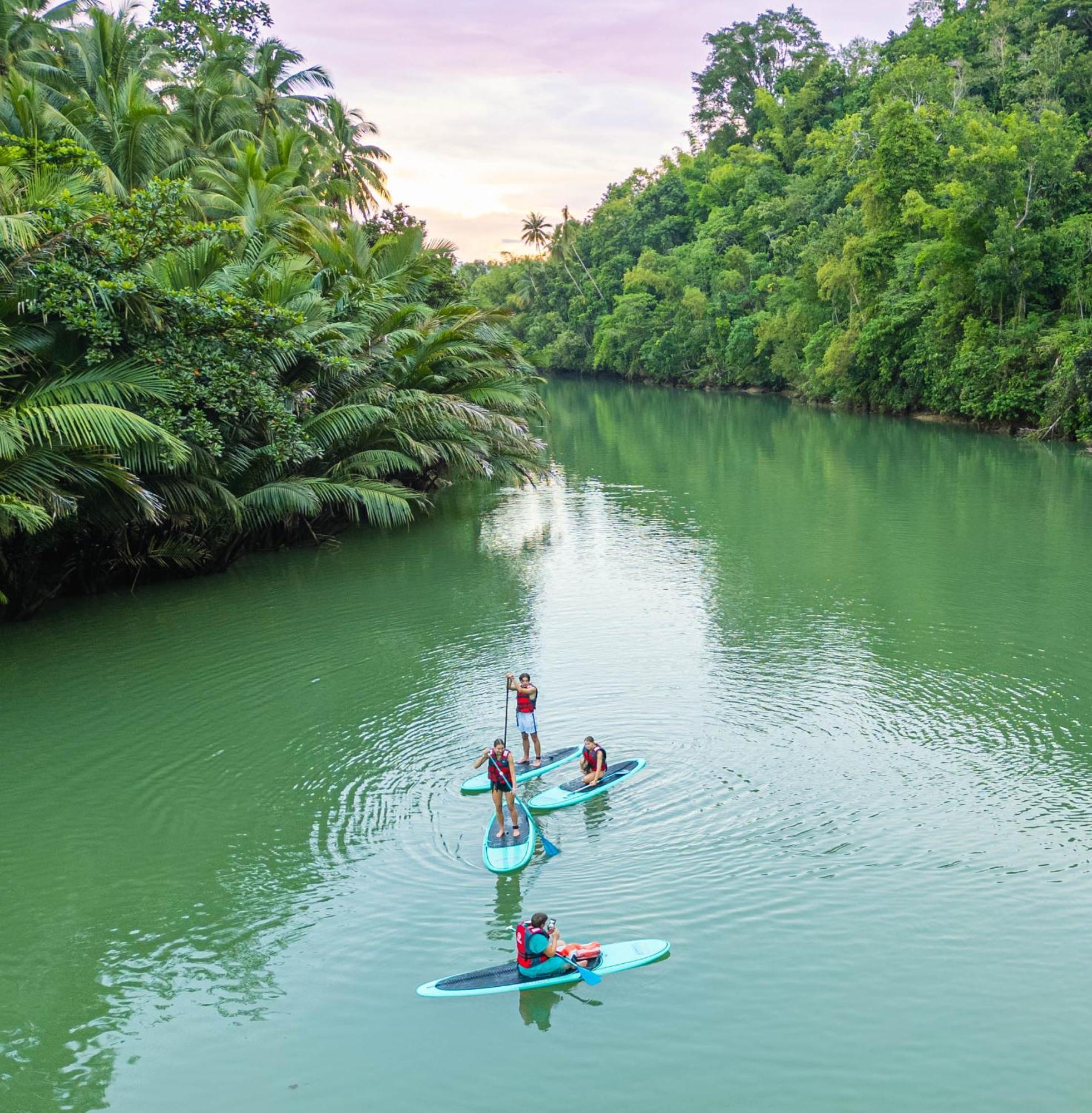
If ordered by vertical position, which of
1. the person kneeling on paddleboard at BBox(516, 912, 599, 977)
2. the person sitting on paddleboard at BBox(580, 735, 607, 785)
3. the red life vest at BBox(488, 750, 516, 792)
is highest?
the red life vest at BBox(488, 750, 516, 792)

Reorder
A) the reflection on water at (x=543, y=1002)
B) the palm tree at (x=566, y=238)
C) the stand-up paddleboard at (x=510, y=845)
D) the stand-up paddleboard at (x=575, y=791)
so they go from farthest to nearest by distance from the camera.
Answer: the palm tree at (x=566, y=238) < the stand-up paddleboard at (x=575, y=791) < the stand-up paddleboard at (x=510, y=845) < the reflection on water at (x=543, y=1002)

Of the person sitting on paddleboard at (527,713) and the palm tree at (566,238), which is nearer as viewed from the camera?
the person sitting on paddleboard at (527,713)

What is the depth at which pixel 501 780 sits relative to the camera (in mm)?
10609

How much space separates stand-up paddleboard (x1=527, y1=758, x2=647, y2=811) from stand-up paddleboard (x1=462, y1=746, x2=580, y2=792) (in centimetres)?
39

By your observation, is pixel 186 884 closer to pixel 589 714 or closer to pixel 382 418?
pixel 589 714

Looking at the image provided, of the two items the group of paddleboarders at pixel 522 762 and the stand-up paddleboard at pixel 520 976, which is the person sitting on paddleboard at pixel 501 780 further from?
the stand-up paddleboard at pixel 520 976

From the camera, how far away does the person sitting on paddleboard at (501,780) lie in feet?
34.5

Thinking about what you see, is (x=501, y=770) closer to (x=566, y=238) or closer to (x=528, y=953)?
(x=528, y=953)

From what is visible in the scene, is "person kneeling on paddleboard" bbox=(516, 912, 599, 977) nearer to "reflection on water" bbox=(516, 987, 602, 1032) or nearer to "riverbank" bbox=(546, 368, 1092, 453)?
"reflection on water" bbox=(516, 987, 602, 1032)

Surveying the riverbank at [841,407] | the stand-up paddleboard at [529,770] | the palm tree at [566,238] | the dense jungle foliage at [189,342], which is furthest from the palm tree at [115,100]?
the palm tree at [566,238]

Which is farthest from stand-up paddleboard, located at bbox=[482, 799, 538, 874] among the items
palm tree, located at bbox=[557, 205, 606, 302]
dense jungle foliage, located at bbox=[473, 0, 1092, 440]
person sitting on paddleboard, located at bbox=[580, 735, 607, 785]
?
palm tree, located at bbox=[557, 205, 606, 302]

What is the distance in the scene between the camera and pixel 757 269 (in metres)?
75.1

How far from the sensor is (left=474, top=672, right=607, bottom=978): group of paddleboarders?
8156mm

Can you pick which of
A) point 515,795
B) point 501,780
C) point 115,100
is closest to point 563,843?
point 515,795
